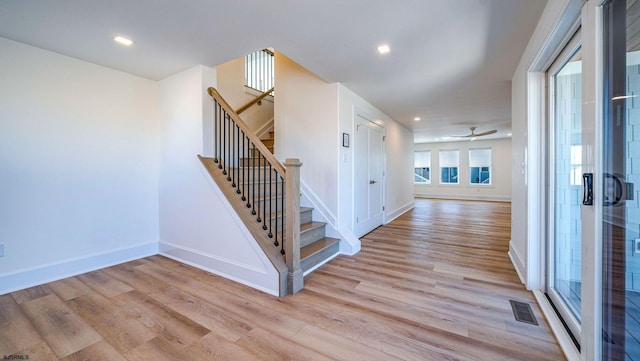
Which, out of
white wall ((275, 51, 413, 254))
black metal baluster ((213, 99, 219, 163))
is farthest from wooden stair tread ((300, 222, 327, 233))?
black metal baluster ((213, 99, 219, 163))

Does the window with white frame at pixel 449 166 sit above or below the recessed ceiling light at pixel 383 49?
below

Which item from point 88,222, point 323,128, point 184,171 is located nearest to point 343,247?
point 323,128

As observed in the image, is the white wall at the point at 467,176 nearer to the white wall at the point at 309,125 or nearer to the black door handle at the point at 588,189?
the white wall at the point at 309,125

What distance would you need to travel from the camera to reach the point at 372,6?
1.89 metres

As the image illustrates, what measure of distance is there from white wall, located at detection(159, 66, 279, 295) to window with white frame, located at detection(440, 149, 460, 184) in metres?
9.90

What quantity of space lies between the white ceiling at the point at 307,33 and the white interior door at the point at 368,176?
1.08 metres

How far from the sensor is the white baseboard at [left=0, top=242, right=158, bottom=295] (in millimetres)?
2455

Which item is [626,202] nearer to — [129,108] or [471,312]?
[471,312]

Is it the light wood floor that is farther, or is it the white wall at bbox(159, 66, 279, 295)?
the white wall at bbox(159, 66, 279, 295)

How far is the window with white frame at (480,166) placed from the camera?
32.3ft

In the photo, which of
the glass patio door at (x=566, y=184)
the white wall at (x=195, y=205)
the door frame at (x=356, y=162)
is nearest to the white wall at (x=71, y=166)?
the white wall at (x=195, y=205)

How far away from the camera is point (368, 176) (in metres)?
4.52

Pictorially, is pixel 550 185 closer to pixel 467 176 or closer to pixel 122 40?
pixel 122 40

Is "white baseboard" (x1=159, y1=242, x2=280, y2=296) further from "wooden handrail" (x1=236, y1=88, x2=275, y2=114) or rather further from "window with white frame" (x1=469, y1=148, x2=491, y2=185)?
"window with white frame" (x1=469, y1=148, x2=491, y2=185)
